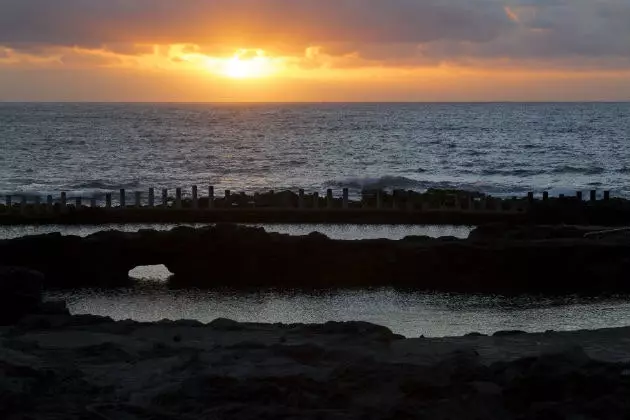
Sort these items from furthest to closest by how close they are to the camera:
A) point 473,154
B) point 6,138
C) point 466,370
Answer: point 6,138 < point 473,154 < point 466,370

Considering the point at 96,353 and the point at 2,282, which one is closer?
the point at 96,353

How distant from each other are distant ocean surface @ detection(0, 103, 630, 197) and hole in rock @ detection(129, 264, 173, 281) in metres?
35.6

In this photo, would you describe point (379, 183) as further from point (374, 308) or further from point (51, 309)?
point (51, 309)

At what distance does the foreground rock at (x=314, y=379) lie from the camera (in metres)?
10.8

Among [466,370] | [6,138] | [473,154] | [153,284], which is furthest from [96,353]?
[6,138]

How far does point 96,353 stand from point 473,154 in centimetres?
Answer: 8983

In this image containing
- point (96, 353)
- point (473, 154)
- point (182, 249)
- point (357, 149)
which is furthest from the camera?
point (357, 149)

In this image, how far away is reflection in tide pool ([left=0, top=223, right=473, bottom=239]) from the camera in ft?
109

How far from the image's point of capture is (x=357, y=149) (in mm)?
108625

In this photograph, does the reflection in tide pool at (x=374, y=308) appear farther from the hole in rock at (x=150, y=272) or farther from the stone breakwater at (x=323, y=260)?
the hole in rock at (x=150, y=272)

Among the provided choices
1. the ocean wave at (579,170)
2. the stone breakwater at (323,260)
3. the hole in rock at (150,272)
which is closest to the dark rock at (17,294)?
the stone breakwater at (323,260)

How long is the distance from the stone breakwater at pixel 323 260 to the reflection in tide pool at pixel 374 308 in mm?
1326

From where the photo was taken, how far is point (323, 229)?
114 ft

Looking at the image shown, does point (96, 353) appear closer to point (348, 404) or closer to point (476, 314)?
point (348, 404)
